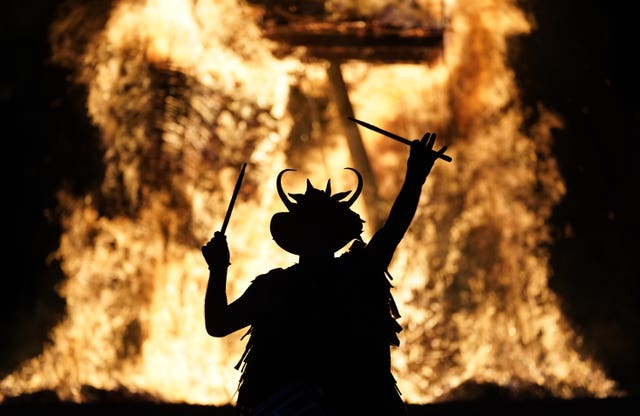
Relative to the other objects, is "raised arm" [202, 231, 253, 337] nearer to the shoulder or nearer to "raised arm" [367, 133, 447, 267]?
the shoulder

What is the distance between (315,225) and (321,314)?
28 cm

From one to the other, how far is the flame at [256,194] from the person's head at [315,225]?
230 inches

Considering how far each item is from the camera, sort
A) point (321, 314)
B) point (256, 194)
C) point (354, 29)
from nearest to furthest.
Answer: point (321, 314)
point (354, 29)
point (256, 194)

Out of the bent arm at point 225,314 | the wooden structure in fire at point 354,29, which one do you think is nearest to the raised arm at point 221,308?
the bent arm at point 225,314

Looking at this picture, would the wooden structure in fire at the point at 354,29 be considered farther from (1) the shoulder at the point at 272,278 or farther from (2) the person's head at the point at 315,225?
(1) the shoulder at the point at 272,278

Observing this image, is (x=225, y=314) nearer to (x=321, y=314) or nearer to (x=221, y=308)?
(x=221, y=308)

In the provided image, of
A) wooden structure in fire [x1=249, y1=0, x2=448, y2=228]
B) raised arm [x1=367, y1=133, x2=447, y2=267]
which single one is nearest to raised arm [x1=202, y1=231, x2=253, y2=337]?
raised arm [x1=367, y1=133, x2=447, y2=267]

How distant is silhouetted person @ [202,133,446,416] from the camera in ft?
7.84

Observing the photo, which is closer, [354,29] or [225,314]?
[225,314]

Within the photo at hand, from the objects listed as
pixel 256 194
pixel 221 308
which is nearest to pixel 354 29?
pixel 256 194

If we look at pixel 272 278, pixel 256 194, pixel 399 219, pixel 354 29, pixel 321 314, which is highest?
pixel 354 29

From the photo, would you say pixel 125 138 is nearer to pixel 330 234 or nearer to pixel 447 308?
pixel 447 308

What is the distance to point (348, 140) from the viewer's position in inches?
366

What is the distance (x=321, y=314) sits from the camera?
8.26 ft
